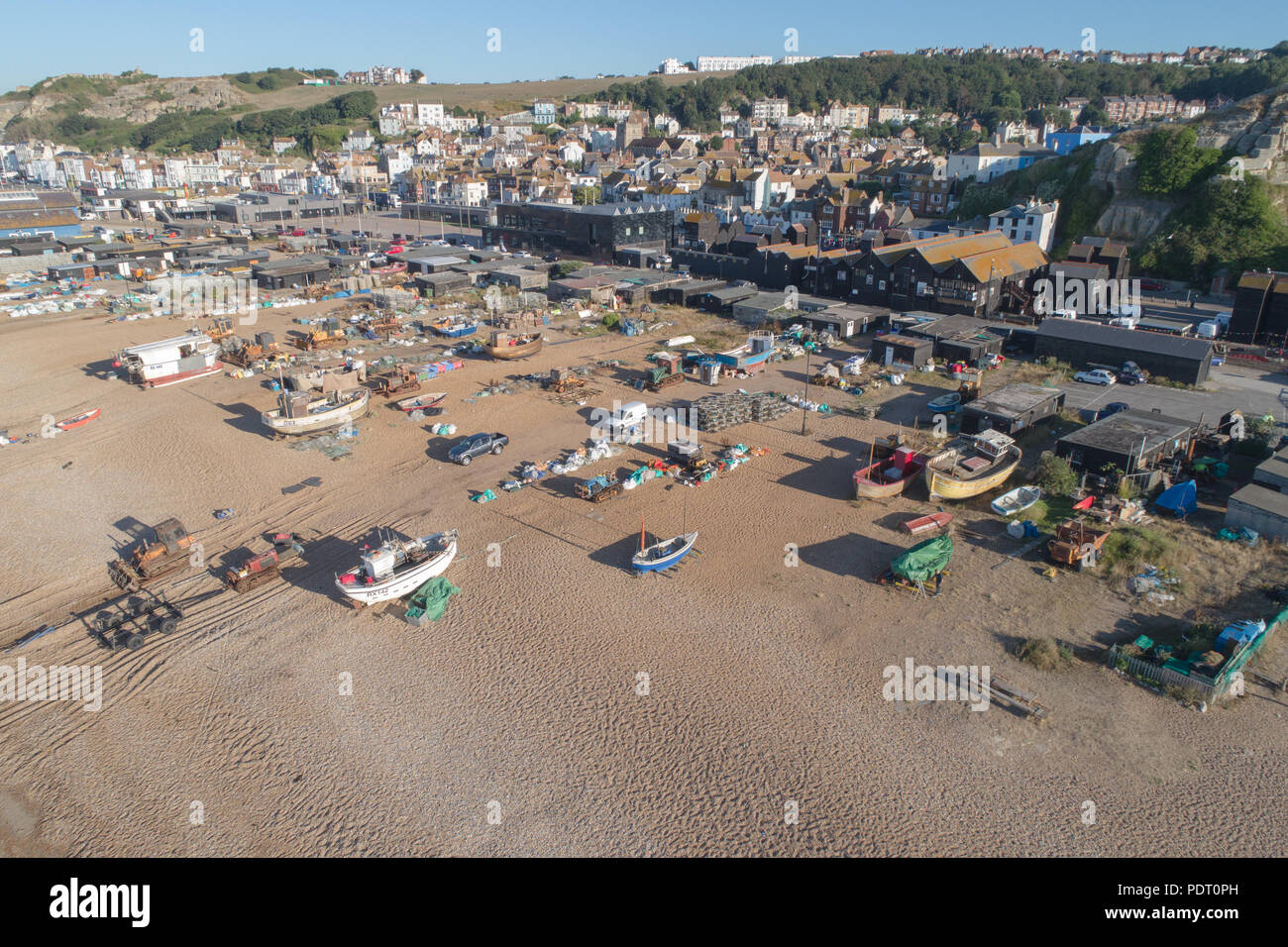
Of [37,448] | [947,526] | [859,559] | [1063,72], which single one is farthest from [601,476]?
[1063,72]

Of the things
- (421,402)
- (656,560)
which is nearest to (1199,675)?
(656,560)

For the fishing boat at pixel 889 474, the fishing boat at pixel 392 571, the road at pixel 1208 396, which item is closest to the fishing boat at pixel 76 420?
the fishing boat at pixel 392 571

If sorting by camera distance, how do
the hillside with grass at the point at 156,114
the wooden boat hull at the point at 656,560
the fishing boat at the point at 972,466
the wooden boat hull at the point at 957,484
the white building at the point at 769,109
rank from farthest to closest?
1. the hillside with grass at the point at 156,114
2. the white building at the point at 769,109
3. the fishing boat at the point at 972,466
4. the wooden boat hull at the point at 957,484
5. the wooden boat hull at the point at 656,560

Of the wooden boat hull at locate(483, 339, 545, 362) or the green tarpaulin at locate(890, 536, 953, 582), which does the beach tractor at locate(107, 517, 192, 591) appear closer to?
the wooden boat hull at locate(483, 339, 545, 362)

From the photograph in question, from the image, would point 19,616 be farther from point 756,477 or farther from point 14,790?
point 756,477

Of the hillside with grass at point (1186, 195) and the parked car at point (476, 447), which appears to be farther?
the hillside with grass at point (1186, 195)

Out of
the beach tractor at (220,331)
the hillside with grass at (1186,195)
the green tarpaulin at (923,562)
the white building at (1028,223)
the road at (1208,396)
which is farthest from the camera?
the white building at (1028,223)

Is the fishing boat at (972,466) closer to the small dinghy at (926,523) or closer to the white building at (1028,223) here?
the small dinghy at (926,523)
